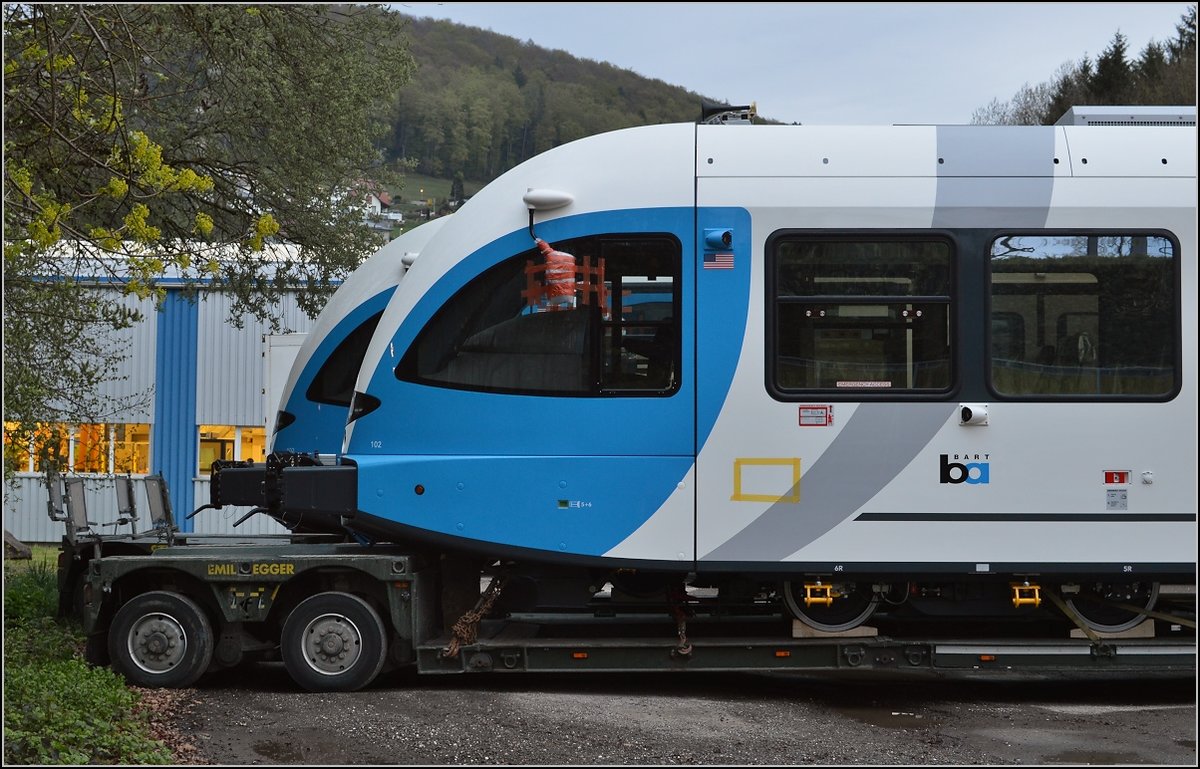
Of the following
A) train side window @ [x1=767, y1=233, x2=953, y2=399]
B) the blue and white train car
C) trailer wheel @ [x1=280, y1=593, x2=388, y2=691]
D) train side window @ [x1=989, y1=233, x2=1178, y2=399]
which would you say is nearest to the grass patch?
trailer wheel @ [x1=280, y1=593, x2=388, y2=691]

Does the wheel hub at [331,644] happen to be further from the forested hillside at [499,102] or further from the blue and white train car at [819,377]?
the forested hillside at [499,102]

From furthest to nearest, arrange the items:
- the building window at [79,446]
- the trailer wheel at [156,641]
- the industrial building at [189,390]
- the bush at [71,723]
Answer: the industrial building at [189,390]
the building window at [79,446]
the trailer wheel at [156,641]
the bush at [71,723]

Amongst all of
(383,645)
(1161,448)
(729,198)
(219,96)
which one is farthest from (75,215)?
(1161,448)

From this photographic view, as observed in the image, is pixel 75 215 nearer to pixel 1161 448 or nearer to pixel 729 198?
pixel 729 198

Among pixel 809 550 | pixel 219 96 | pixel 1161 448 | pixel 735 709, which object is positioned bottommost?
pixel 735 709

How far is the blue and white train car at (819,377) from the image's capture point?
8.52 metres

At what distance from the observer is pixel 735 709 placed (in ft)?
27.3

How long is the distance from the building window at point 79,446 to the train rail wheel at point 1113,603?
931cm

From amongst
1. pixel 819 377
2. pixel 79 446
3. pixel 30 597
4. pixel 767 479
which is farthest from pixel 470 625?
pixel 79 446

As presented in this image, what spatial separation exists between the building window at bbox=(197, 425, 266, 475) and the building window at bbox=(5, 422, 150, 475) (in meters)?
0.97

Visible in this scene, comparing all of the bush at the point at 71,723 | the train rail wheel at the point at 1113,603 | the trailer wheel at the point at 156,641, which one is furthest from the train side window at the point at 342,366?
the train rail wheel at the point at 1113,603

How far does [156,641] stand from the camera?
29.1ft

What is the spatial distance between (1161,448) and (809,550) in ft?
7.67

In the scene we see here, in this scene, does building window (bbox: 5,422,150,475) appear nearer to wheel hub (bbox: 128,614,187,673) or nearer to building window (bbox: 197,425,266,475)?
building window (bbox: 197,425,266,475)
